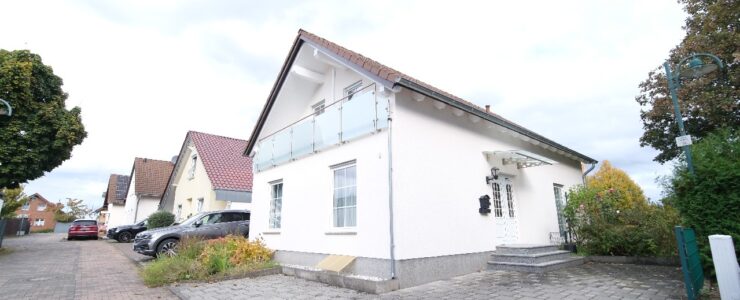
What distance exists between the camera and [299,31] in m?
10.3

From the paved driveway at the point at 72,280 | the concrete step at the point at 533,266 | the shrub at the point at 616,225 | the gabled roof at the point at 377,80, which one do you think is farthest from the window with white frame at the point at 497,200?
the paved driveway at the point at 72,280

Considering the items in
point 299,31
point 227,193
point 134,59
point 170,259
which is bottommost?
point 170,259

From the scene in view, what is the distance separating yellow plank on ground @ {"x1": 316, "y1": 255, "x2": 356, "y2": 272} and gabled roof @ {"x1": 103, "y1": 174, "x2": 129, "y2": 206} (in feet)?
116

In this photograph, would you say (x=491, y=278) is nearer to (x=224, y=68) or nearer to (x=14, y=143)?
(x=224, y=68)

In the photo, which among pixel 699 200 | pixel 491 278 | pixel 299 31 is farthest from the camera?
pixel 299 31

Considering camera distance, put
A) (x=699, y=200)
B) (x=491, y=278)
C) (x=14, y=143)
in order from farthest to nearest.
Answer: (x=14, y=143), (x=491, y=278), (x=699, y=200)

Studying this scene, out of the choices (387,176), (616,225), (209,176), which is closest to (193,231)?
(209,176)

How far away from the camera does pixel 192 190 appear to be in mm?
20016

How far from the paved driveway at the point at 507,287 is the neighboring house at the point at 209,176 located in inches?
368

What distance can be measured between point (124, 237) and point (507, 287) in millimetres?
24194

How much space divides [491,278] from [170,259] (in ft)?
25.0

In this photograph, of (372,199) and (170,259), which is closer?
(372,199)

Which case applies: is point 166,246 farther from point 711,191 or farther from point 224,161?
point 711,191

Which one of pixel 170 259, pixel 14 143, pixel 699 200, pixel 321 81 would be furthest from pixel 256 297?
pixel 14 143
